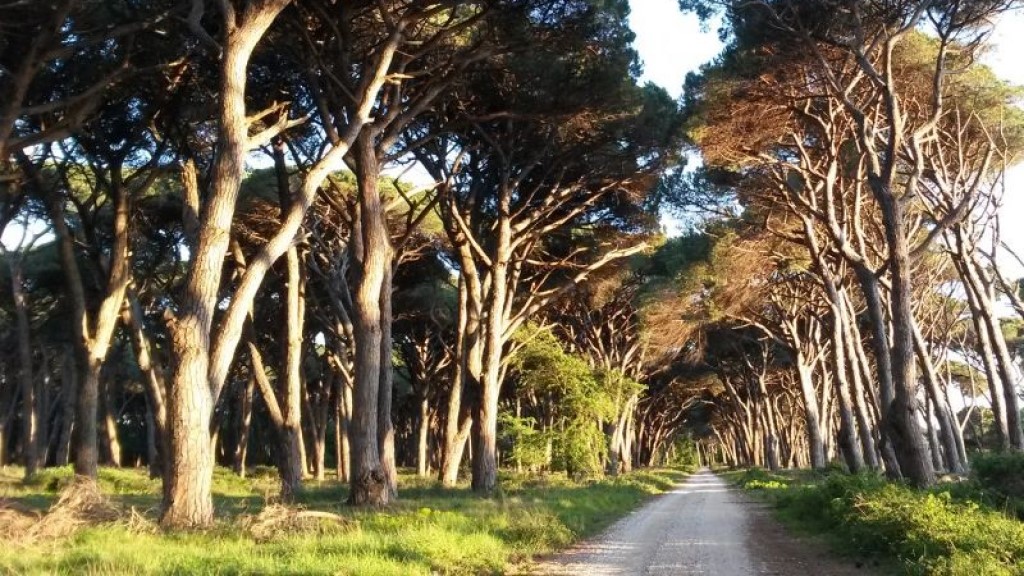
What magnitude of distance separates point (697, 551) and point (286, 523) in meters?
4.98

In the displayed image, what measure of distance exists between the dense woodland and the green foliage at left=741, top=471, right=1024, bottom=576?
1605mm

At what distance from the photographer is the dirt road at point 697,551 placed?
921 cm

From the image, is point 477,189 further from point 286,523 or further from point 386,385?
point 286,523

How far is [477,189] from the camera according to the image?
20172 mm

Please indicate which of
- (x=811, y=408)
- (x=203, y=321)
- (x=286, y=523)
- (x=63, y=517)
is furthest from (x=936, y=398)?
(x=63, y=517)

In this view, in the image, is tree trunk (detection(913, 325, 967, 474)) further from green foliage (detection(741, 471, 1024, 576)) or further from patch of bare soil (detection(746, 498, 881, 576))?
patch of bare soil (detection(746, 498, 881, 576))

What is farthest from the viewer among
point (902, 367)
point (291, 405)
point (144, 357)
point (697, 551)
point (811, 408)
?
point (811, 408)

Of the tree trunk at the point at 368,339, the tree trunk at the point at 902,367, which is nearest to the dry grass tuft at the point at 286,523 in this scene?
the tree trunk at the point at 368,339

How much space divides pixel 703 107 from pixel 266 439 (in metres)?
49.3

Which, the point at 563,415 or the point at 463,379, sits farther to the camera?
the point at 563,415

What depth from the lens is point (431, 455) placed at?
5303 cm

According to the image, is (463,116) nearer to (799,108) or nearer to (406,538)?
(799,108)

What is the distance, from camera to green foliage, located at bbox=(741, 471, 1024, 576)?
7.78 metres

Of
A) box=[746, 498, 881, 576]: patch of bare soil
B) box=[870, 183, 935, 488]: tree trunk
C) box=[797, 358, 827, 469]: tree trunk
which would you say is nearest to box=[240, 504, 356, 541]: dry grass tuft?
box=[746, 498, 881, 576]: patch of bare soil
